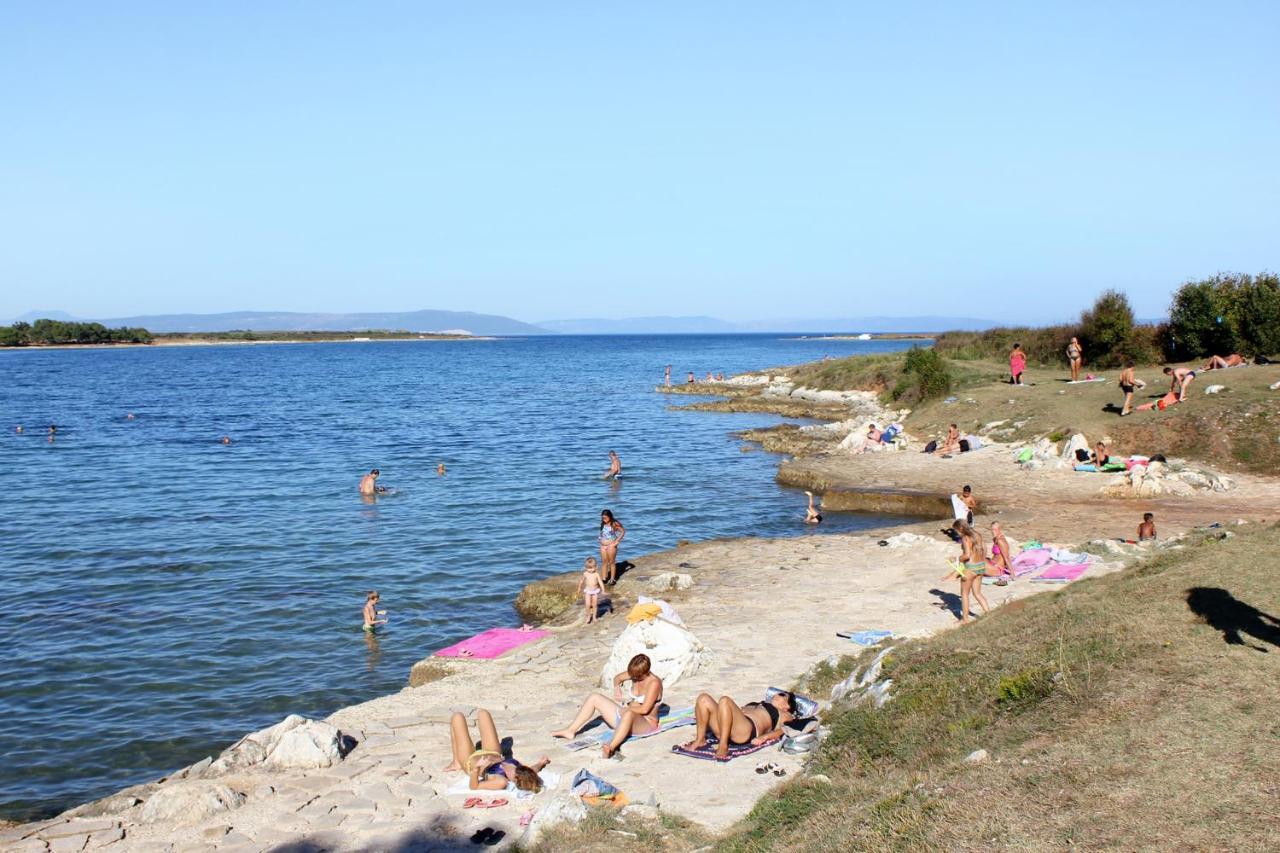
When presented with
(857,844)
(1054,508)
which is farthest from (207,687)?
(1054,508)

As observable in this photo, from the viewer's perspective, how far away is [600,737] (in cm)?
1227

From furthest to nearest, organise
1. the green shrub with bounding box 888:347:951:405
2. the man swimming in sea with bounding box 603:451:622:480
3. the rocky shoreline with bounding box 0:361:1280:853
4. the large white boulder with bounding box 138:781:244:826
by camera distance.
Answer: the green shrub with bounding box 888:347:951:405 < the man swimming in sea with bounding box 603:451:622:480 < the large white boulder with bounding box 138:781:244:826 < the rocky shoreline with bounding box 0:361:1280:853

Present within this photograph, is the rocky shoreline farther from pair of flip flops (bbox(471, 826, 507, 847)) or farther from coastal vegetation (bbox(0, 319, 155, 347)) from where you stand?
coastal vegetation (bbox(0, 319, 155, 347))

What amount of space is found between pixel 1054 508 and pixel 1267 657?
16.2 metres

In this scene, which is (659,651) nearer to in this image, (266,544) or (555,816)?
(555,816)

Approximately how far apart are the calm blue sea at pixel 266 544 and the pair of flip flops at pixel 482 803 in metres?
5.34

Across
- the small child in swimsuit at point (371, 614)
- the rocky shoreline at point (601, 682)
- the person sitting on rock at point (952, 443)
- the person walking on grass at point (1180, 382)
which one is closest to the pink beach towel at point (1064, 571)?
the rocky shoreline at point (601, 682)

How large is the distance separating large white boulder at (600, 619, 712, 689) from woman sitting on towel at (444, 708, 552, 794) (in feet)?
8.94

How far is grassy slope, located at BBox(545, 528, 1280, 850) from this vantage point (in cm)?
711

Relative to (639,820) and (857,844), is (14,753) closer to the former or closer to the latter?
(639,820)

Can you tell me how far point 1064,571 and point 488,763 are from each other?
38.7 feet

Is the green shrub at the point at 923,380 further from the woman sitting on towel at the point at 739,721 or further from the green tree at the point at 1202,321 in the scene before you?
the woman sitting on towel at the point at 739,721

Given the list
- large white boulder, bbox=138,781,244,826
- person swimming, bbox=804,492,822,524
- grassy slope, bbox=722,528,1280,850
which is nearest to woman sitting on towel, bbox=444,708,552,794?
large white boulder, bbox=138,781,244,826

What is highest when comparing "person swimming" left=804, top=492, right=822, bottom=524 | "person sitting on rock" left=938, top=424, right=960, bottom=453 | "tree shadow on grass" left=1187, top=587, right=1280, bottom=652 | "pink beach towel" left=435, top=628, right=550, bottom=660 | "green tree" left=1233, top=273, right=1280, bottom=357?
"green tree" left=1233, top=273, right=1280, bottom=357
